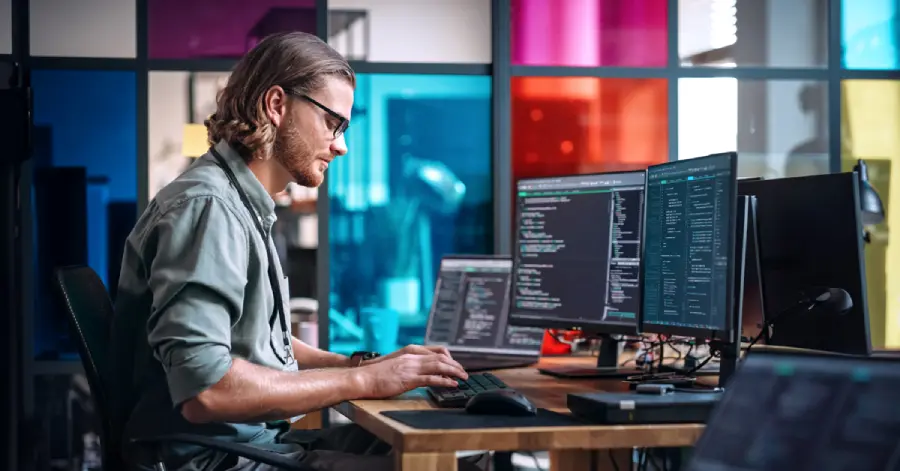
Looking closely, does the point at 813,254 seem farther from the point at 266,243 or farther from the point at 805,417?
the point at 805,417

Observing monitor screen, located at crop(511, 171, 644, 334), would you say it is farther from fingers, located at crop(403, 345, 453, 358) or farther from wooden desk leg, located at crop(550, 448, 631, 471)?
fingers, located at crop(403, 345, 453, 358)

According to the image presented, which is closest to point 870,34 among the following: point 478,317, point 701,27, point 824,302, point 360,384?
point 701,27

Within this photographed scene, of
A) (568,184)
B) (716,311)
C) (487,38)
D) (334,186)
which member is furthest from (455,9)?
(716,311)

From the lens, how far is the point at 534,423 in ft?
5.77

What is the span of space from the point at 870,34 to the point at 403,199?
2442 mm

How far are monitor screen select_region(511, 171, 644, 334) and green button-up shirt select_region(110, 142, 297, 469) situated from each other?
0.84m

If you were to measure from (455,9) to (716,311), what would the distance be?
3167 mm

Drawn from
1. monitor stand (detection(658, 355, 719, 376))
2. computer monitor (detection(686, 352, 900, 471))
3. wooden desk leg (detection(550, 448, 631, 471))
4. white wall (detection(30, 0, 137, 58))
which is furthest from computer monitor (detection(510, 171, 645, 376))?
white wall (detection(30, 0, 137, 58))

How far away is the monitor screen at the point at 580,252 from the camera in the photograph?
247cm

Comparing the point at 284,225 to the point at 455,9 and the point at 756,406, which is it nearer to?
the point at 455,9

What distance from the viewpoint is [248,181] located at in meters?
2.09

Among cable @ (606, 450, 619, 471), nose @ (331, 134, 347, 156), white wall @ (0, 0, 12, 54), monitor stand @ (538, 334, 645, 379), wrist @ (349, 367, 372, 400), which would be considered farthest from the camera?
white wall @ (0, 0, 12, 54)

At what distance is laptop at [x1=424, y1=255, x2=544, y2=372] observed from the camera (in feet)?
9.74

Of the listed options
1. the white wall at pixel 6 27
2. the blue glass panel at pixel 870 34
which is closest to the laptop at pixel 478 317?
the white wall at pixel 6 27
